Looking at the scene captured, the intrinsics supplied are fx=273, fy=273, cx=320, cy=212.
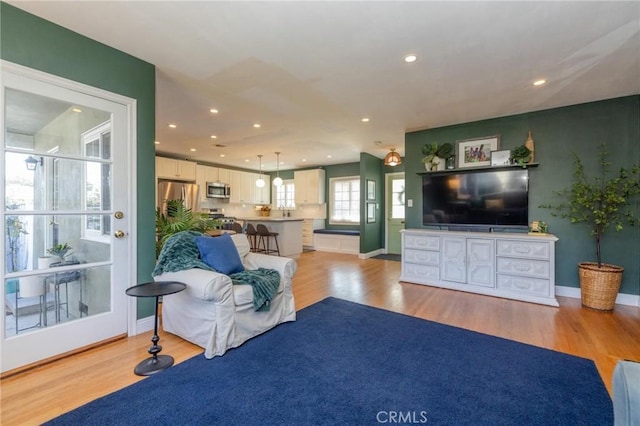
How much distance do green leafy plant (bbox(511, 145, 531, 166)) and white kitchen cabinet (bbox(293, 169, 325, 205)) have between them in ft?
16.2

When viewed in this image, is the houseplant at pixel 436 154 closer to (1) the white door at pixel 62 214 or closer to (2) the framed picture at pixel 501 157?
(2) the framed picture at pixel 501 157

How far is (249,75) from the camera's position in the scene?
2807 millimetres

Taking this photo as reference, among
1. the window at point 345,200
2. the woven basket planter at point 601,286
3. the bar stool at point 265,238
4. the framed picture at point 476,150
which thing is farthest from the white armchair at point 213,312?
the window at point 345,200

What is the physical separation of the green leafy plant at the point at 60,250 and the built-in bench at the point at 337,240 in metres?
5.66

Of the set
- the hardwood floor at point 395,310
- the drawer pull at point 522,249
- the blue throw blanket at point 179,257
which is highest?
the blue throw blanket at point 179,257

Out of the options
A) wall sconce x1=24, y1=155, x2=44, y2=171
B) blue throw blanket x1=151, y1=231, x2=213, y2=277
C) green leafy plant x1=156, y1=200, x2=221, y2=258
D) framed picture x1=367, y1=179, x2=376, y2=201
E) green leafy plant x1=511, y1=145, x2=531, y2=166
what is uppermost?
green leafy plant x1=511, y1=145, x2=531, y2=166

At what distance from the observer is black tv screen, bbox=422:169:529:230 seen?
12.6 ft

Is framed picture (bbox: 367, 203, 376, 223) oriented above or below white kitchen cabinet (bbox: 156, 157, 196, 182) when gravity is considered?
below

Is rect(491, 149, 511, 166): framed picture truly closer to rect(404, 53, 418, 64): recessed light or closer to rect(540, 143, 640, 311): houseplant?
rect(540, 143, 640, 311): houseplant

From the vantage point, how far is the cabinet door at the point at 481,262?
369 centimetres

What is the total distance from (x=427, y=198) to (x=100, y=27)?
14.3 feet

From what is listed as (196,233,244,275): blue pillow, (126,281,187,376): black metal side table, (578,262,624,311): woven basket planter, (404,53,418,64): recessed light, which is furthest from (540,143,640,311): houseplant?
(126,281,187,376): black metal side table

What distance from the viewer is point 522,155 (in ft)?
12.3

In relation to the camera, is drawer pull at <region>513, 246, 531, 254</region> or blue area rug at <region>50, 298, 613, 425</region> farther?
drawer pull at <region>513, 246, 531, 254</region>
